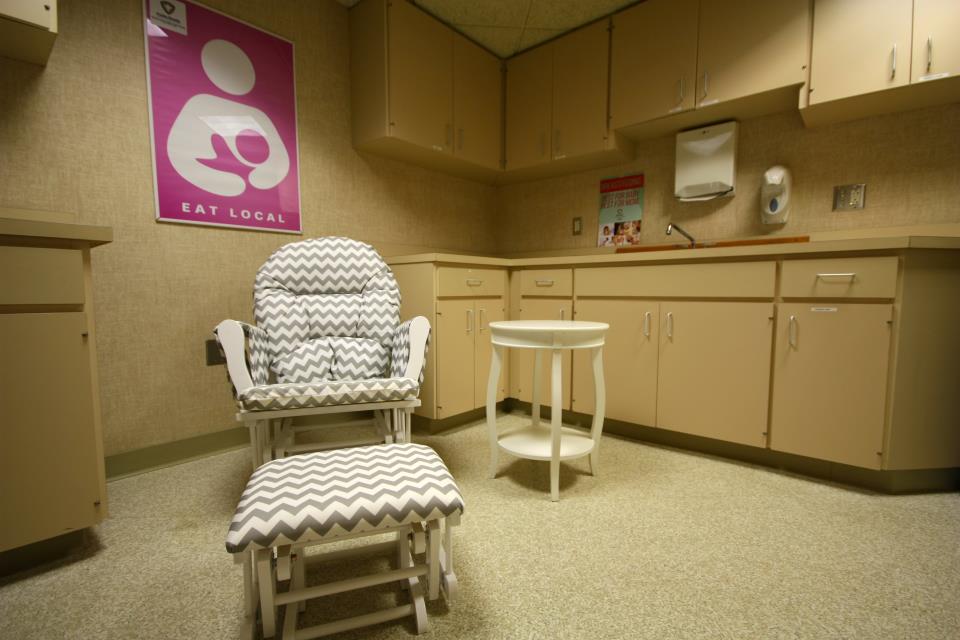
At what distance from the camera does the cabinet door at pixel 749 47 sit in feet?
6.56

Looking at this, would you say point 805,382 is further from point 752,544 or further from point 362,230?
point 362,230

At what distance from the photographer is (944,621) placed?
1.05 meters

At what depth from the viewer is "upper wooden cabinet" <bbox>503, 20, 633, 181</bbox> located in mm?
2650

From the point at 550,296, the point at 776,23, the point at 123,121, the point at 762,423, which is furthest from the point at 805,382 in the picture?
the point at 123,121

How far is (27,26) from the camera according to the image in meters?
1.39

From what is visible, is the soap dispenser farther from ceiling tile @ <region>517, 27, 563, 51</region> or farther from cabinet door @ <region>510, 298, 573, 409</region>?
ceiling tile @ <region>517, 27, 563, 51</region>

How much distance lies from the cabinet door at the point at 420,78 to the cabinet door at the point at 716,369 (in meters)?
1.72

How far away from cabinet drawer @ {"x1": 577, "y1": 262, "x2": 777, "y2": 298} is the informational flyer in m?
0.69

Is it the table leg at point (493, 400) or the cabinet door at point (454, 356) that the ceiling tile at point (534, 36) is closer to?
the cabinet door at point (454, 356)

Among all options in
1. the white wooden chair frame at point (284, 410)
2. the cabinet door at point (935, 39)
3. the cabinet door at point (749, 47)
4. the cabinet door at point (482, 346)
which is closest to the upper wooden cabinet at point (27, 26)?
the white wooden chair frame at point (284, 410)

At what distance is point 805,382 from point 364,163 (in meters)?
2.59

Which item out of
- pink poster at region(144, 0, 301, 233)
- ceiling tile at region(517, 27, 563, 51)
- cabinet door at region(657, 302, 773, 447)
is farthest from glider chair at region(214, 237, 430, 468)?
ceiling tile at region(517, 27, 563, 51)

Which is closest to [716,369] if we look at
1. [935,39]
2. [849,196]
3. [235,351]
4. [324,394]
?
[849,196]

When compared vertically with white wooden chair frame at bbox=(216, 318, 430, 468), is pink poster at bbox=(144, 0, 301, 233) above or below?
above
